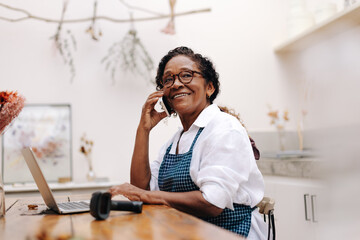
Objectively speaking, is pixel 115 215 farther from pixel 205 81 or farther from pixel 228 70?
pixel 228 70

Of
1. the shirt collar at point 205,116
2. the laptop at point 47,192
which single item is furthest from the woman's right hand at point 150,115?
the laptop at point 47,192

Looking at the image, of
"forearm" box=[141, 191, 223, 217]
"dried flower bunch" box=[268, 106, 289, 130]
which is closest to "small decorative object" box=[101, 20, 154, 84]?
"dried flower bunch" box=[268, 106, 289, 130]

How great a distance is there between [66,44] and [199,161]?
2209 millimetres

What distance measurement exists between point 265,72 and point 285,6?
2.14ft

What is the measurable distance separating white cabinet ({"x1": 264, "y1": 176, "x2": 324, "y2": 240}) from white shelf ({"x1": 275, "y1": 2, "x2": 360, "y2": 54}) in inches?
45.3

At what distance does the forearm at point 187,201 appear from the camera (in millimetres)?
1324

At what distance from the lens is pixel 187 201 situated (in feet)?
4.45

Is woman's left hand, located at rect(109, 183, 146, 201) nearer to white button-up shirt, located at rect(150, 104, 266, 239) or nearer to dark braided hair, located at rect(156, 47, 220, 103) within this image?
white button-up shirt, located at rect(150, 104, 266, 239)

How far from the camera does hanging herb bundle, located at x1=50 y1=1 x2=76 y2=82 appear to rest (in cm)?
328

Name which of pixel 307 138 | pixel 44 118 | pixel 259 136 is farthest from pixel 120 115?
pixel 307 138

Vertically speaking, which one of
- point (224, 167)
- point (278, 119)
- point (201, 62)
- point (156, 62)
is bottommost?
point (224, 167)

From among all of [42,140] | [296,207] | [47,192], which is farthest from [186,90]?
[42,140]

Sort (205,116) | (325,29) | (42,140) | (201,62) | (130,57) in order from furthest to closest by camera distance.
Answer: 1. (130,57)
2. (42,140)
3. (325,29)
4. (201,62)
5. (205,116)

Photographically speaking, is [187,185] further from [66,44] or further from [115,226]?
[66,44]
